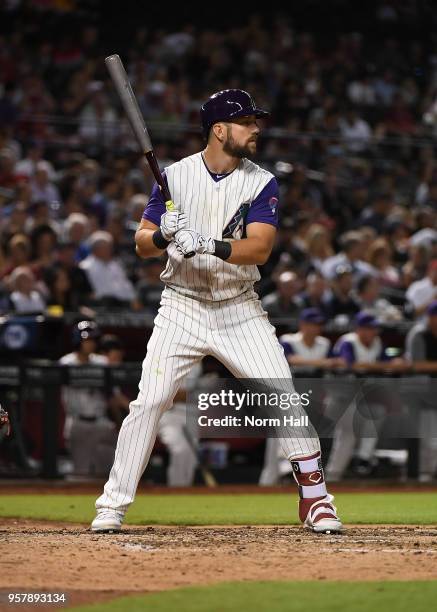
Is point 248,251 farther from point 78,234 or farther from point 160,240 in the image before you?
point 78,234

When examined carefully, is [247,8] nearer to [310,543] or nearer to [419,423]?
[419,423]

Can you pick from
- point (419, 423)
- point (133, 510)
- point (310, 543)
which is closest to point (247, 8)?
point (419, 423)

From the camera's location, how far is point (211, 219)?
6102 mm

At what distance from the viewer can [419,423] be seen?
11.1 m

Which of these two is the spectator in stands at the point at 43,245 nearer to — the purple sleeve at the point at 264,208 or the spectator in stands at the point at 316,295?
the spectator in stands at the point at 316,295

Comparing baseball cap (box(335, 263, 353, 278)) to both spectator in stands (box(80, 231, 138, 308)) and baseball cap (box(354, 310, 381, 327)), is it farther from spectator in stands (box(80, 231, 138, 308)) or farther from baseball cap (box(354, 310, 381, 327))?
spectator in stands (box(80, 231, 138, 308))

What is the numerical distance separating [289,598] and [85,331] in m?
6.70

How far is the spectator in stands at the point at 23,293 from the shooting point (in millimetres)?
11031

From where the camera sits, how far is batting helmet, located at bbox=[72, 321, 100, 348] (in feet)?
35.3

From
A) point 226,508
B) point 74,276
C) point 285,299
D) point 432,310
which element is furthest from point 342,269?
point 226,508

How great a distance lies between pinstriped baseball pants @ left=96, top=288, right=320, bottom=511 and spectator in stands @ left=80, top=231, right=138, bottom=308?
590 cm

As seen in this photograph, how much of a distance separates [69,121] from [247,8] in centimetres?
732

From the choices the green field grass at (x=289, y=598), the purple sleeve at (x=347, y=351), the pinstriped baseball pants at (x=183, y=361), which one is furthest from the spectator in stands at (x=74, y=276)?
the green field grass at (x=289, y=598)

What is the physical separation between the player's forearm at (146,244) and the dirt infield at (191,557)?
135cm
